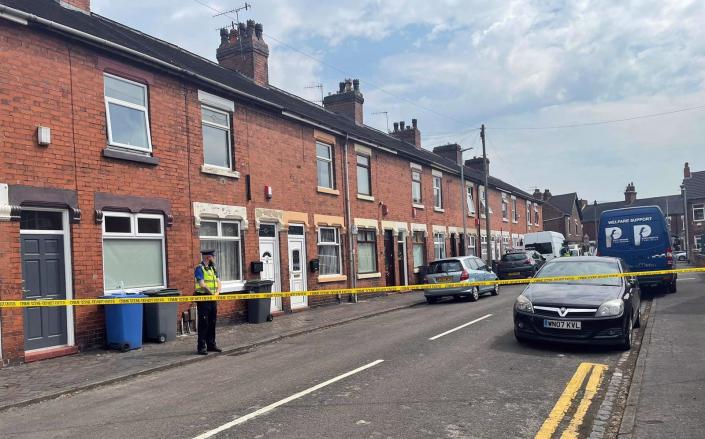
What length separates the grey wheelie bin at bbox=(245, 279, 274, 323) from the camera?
14477 millimetres

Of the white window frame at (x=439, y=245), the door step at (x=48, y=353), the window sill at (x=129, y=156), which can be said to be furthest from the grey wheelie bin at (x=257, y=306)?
the white window frame at (x=439, y=245)

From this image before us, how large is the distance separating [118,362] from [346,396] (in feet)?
15.6

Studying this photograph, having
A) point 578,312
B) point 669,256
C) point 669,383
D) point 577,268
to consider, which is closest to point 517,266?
point 669,256

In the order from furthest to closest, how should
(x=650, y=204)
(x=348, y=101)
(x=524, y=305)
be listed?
(x=650, y=204)
(x=348, y=101)
(x=524, y=305)

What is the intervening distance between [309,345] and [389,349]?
179 centimetres

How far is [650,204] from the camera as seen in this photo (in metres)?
70.4

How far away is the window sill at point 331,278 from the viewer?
1842 centimetres

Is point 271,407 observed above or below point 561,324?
below

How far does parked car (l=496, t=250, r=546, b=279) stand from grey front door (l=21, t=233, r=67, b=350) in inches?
773

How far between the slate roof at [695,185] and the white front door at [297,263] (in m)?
57.4

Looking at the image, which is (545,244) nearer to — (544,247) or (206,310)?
(544,247)

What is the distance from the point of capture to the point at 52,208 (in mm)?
10344

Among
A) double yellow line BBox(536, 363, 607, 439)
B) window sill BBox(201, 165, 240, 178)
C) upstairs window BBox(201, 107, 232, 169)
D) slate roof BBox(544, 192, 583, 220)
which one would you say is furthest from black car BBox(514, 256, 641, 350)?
slate roof BBox(544, 192, 583, 220)

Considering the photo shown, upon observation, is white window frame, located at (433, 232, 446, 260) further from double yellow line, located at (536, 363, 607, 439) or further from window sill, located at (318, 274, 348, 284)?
double yellow line, located at (536, 363, 607, 439)
